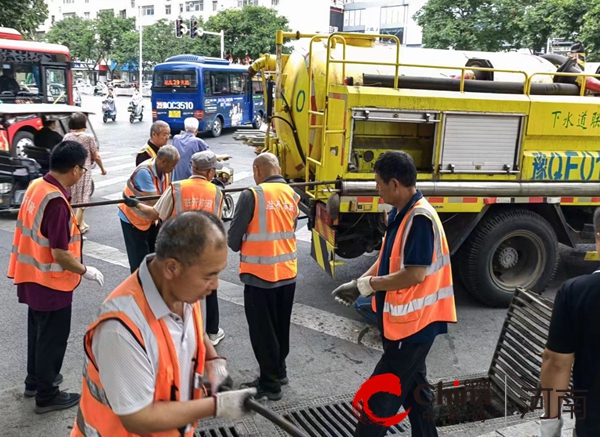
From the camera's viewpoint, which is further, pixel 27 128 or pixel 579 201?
pixel 27 128

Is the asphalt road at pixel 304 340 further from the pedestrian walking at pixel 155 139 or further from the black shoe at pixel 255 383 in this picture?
the pedestrian walking at pixel 155 139

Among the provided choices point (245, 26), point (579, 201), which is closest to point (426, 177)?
point (579, 201)

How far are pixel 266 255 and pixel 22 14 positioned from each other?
1948 cm

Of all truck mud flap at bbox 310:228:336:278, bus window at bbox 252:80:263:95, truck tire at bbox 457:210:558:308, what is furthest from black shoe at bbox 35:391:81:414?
bus window at bbox 252:80:263:95

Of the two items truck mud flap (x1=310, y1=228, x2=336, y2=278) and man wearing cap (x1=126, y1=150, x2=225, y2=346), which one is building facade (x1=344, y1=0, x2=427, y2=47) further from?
man wearing cap (x1=126, y1=150, x2=225, y2=346)

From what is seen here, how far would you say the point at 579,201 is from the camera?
19.6 ft

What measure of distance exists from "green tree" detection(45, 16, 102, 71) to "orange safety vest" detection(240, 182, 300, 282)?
63021mm

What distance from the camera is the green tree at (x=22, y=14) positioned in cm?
1903

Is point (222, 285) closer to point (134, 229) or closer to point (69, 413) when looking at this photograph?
point (134, 229)

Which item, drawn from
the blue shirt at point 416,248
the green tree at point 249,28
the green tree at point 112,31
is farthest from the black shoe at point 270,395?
the green tree at point 112,31

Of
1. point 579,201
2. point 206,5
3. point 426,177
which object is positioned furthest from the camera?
point 206,5

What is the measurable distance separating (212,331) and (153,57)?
56498 mm

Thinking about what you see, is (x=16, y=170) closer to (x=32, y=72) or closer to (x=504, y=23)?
(x=32, y=72)

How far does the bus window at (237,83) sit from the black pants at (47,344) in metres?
20.3
